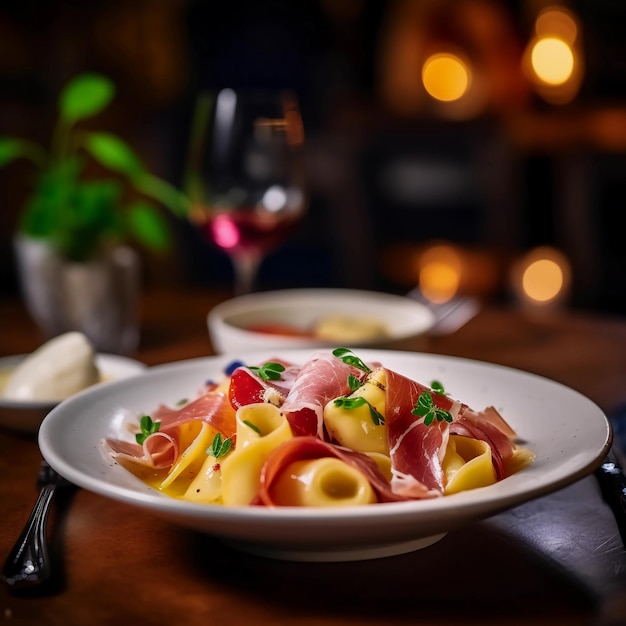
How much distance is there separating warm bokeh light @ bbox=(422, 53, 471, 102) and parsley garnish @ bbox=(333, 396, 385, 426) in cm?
340

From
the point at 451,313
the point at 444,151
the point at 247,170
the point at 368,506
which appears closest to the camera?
the point at 368,506

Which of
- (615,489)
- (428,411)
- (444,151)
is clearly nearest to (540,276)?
(444,151)

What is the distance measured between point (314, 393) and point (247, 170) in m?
1.00

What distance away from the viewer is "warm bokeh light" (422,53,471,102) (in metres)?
4.02

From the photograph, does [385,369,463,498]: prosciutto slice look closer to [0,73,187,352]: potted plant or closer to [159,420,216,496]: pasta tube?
[159,420,216,496]: pasta tube

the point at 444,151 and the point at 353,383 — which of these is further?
the point at 444,151

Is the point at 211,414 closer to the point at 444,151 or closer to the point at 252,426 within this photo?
the point at 252,426

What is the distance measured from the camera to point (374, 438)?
2.74 feet

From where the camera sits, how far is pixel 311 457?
784 millimetres

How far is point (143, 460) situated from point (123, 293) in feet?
2.58

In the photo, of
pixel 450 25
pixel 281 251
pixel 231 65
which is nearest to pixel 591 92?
pixel 450 25

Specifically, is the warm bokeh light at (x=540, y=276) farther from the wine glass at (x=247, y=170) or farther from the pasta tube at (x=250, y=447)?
the pasta tube at (x=250, y=447)

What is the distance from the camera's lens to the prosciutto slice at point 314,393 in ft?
2.67

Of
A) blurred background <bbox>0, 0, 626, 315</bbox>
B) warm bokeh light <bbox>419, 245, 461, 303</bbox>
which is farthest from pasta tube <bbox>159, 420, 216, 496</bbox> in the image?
warm bokeh light <bbox>419, 245, 461, 303</bbox>
